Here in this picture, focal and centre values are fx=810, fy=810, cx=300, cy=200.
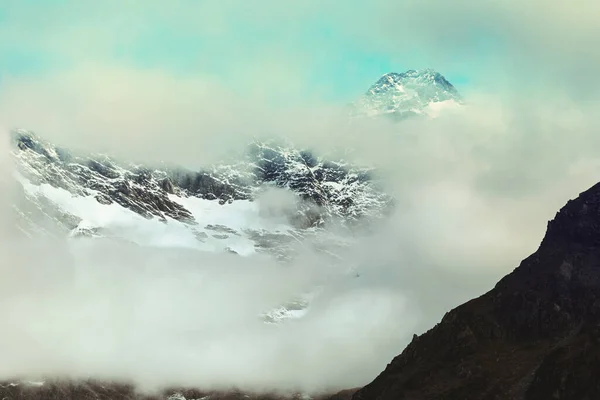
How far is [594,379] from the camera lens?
196m

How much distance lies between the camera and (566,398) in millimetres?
197000

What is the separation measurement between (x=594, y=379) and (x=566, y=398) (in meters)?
8.12
